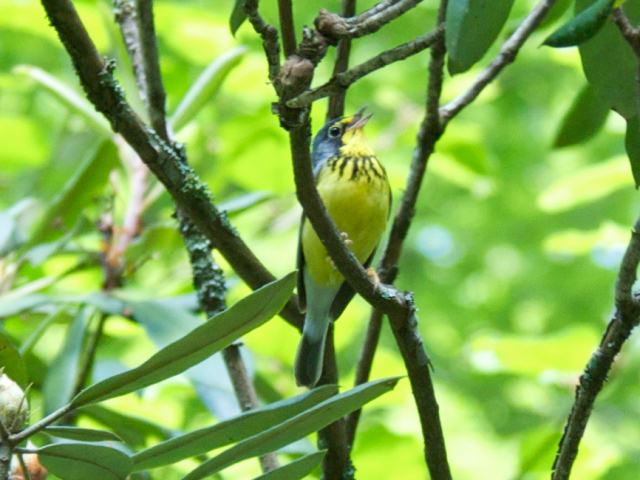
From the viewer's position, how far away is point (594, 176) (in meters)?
3.01

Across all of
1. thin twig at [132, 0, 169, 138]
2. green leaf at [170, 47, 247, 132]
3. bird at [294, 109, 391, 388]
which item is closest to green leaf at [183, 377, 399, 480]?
thin twig at [132, 0, 169, 138]

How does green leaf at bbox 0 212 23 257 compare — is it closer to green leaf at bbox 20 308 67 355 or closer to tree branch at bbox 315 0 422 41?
green leaf at bbox 20 308 67 355

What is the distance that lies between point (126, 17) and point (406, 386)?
1.53m

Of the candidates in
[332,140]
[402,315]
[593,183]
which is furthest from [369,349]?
[332,140]

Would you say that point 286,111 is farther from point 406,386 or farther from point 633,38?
point 406,386

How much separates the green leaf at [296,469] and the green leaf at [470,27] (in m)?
0.55

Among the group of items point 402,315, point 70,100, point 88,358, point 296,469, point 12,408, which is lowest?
point 296,469

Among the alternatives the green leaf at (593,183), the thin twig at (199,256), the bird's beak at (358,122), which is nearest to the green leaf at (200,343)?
the thin twig at (199,256)

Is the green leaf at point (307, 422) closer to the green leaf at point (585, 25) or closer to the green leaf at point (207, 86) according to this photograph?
the green leaf at point (585, 25)

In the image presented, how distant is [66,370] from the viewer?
223 centimetres

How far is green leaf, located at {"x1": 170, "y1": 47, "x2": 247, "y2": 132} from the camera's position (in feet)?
7.76

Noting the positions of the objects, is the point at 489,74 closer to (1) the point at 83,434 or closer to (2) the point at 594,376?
(2) the point at 594,376

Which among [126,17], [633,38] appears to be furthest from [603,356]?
[126,17]

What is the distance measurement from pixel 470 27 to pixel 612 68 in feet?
0.93
